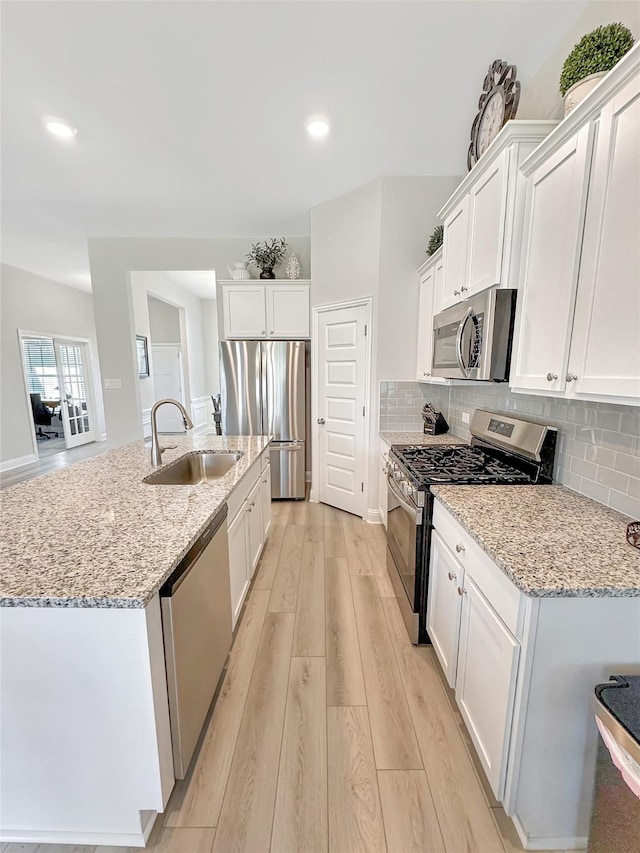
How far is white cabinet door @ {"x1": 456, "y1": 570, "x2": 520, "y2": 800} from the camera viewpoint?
102cm

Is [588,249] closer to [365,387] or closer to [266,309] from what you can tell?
[365,387]

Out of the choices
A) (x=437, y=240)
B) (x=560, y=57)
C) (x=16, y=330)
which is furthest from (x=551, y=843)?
(x=16, y=330)

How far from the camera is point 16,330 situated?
545 cm

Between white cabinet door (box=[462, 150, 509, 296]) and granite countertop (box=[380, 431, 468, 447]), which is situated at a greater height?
white cabinet door (box=[462, 150, 509, 296])

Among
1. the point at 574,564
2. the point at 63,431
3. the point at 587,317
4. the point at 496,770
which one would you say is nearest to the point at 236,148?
the point at 587,317

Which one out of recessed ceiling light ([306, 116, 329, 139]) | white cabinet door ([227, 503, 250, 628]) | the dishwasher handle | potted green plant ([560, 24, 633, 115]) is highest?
recessed ceiling light ([306, 116, 329, 139])

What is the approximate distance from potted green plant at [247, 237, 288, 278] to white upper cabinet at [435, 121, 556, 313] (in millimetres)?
2323

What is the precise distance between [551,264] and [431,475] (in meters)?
1.00

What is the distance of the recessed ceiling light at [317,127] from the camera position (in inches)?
90.7

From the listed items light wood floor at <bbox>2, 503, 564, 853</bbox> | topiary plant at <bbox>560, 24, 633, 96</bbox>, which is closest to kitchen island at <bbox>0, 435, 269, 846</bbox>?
light wood floor at <bbox>2, 503, 564, 853</bbox>

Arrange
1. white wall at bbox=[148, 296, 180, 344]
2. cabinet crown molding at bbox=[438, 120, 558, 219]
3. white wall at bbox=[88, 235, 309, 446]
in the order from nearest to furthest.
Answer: cabinet crown molding at bbox=[438, 120, 558, 219] → white wall at bbox=[88, 235, 309, 446] → white wall at bbox=[148, 296, 180, 344]

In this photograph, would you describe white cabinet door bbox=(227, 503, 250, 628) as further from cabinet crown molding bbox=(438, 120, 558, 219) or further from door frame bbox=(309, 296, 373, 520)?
cabinet crown molding bbox=(438, 120, 558, 219)

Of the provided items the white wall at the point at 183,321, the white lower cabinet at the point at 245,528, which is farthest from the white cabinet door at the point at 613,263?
the white wall at the point at 183,321

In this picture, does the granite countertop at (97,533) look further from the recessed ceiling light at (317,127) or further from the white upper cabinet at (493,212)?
the recessed ceiling light at (317,127)
